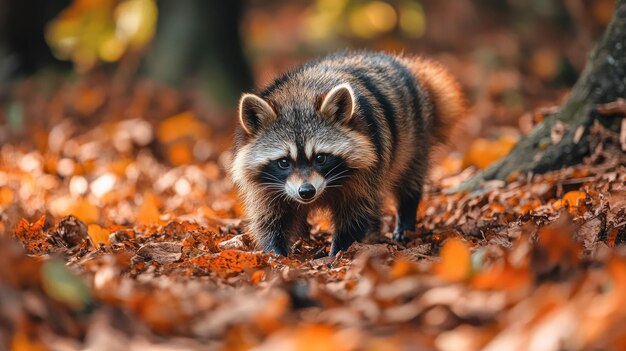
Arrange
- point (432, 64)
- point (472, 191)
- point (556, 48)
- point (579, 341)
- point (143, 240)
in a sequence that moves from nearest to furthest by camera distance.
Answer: point (579, 341) → point (143, 240) → point (472, 191) → point (432, 64) → point (556, 48)

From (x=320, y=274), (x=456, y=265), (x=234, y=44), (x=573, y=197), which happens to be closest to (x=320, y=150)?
(x=320, y=274)

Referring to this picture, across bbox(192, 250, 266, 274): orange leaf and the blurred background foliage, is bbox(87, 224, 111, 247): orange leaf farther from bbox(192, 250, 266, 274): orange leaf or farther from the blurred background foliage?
the blurred background foliage

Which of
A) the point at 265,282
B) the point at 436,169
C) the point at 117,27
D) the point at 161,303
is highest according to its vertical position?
the point at 117,27

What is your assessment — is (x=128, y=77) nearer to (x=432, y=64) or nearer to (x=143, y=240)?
(x=432, y=64)

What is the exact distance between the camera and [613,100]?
6273 millimetres

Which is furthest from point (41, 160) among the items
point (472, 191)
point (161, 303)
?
point (161, 303)

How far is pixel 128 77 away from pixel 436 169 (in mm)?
6079

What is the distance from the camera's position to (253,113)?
19.5 feet

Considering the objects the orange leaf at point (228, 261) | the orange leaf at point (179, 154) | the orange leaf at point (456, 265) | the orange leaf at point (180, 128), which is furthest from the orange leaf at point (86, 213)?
the orange leaf at point (456, 265)

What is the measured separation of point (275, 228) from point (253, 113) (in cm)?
90

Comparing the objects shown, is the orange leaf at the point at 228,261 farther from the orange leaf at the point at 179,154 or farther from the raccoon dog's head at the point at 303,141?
the orange leaf at the point at 179,154

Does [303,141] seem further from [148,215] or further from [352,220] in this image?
[148,215]

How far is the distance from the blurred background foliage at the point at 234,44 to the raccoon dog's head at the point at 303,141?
428 centimetres

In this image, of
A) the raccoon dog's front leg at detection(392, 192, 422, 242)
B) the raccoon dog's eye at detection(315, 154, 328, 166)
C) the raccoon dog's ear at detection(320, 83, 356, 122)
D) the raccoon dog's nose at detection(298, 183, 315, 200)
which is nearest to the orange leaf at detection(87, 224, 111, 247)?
the raccoon dog's nose at detection(298, 183, 315, 200)
